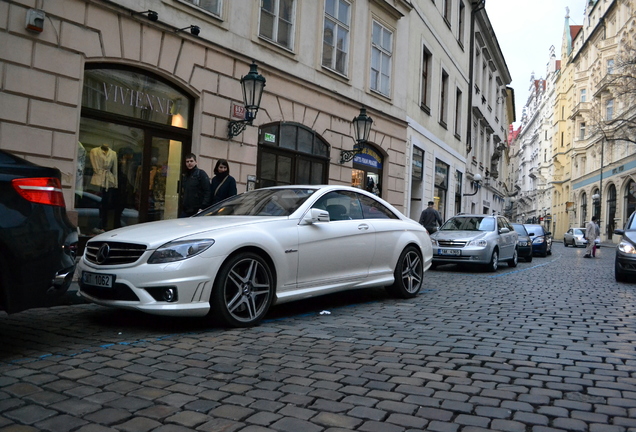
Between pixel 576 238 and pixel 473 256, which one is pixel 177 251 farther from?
pixel 576 238

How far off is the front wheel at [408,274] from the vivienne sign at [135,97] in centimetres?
563

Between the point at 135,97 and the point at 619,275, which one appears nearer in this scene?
the point at 135,97

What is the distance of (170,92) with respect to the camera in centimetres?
1074

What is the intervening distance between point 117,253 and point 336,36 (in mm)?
11707

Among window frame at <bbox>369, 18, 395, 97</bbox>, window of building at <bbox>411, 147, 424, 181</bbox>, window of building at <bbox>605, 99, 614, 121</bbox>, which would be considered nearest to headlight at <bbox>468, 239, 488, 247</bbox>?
window frame at <bbox>369, 18, 395, 97</bbox>

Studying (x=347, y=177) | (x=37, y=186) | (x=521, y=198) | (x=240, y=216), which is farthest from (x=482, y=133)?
(x=521, y=198)

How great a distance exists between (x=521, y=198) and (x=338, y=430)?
11412 cm

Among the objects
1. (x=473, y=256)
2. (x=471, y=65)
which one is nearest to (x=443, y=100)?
(x=471, y=65)

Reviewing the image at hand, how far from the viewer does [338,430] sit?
2812 mm

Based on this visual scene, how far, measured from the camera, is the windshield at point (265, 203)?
244 inches

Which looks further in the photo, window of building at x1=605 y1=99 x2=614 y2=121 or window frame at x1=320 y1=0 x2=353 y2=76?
window of building at x1=605 y1=99 x2=614 y2=121

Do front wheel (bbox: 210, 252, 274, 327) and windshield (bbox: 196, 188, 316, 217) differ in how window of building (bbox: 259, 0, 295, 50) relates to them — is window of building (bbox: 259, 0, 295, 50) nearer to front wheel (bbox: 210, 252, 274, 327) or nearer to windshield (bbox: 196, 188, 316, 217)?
windshield (bbox: 196, 188, 316, 217)

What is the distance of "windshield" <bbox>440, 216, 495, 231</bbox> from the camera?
13852 mm

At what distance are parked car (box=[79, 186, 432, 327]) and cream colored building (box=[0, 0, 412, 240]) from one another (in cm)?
381
